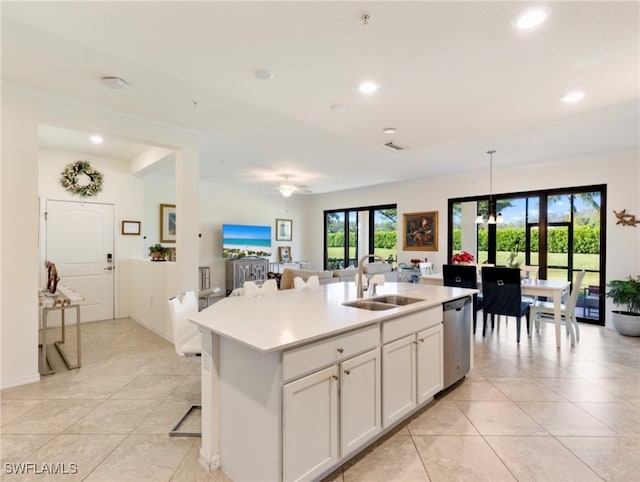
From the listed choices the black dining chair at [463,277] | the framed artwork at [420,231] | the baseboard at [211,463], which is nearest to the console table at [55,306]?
the baseboard at [211,463]

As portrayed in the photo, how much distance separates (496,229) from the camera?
251 inches

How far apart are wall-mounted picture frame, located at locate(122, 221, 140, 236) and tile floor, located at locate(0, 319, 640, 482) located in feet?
8.35

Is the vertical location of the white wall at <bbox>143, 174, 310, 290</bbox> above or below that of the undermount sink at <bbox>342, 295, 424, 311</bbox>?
above

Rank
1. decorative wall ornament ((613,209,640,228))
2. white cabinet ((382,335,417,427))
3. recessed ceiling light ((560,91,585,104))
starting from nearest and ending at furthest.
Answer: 1. white cabinet ((382,335,417,427))
2. recessed ceiling light ((560,91,585,104))
3. decorative wall ornament ((613,209,640,228))

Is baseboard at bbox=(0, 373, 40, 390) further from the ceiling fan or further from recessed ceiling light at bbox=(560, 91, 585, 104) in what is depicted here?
recessed ceiling light at bbox=(560, 91, 585, 104)

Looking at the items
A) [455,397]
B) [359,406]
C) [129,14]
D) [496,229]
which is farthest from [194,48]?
[496,229]

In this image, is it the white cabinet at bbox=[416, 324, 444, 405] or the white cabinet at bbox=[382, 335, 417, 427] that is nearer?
the white cabinet at bbox=[382, 335, 417, 427]

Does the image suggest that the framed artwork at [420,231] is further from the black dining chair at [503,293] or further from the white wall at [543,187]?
the black dining chair at [503,293]

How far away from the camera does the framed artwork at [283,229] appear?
9.39 metres

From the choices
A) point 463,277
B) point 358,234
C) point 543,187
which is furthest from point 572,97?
point 358,234

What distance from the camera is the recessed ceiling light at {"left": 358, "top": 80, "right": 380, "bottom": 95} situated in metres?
2.46

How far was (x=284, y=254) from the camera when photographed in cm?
943

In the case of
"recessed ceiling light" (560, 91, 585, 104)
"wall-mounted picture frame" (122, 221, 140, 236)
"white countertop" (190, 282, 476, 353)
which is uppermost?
"recessed ceiling light" (560, 91, 585, 104)

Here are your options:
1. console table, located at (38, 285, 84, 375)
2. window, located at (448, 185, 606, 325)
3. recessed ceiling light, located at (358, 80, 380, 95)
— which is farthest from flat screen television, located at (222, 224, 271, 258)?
recessed ceiling light, located at (358, 80, 380, 95)
